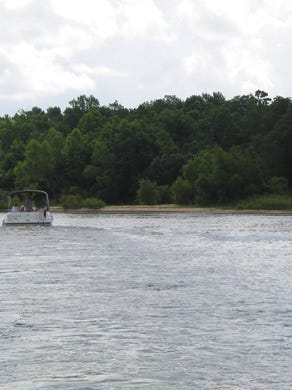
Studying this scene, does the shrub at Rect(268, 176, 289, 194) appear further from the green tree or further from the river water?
the river water

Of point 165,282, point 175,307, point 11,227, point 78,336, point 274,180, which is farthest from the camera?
point 274,180

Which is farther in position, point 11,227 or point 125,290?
point 11,227

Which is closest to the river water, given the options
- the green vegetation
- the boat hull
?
the boat hull

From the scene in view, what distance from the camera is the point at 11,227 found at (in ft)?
210

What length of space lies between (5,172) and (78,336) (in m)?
165

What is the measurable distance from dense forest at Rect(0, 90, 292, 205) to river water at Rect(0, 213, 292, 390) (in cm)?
7918

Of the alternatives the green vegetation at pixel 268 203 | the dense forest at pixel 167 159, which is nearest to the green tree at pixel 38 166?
the dense forest at pixel 167 159

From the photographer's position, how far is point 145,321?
734 inches

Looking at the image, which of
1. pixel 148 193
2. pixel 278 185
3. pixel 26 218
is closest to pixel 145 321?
pixel 26 218

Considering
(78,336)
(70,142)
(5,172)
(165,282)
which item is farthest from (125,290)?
(5,172)

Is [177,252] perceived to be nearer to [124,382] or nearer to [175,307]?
[175,307]

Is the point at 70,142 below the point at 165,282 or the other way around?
the other way around

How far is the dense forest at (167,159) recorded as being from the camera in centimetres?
11606

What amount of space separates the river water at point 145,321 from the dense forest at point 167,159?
79.2 meters
